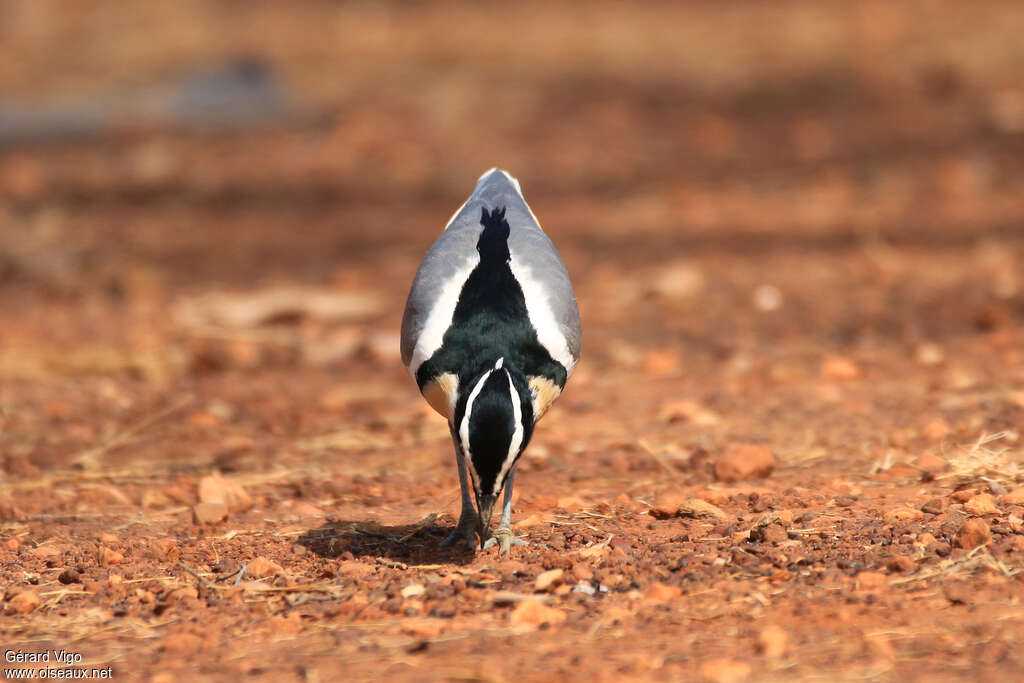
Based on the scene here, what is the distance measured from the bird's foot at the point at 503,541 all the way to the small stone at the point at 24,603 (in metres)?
1.62

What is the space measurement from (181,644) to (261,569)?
26.6 inches

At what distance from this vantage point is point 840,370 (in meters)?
7.73

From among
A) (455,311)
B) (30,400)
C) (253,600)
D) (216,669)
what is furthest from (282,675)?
(30,400)

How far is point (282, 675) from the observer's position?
4020 millimetres

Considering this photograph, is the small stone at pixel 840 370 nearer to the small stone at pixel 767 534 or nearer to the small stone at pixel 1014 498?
the small stone at pixel 1014 498

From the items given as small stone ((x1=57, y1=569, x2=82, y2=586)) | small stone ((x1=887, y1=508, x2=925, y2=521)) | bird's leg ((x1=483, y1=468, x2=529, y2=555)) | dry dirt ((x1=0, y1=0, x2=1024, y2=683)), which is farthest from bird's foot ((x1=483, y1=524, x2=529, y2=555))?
small stone ((x1=57, y1=569, x2=82, y2=586))

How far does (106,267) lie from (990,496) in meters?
8.00

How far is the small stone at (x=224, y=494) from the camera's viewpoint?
5.91m

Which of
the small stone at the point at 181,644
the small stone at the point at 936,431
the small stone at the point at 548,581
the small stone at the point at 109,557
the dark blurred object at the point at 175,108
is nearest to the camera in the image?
the small stone at the point at 181,644

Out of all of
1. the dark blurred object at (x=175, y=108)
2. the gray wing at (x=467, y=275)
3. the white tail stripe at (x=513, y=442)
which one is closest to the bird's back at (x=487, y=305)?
the gray wing at (x=467, y=275)

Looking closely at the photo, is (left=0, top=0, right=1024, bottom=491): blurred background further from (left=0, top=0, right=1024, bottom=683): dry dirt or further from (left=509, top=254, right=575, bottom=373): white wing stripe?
(left=509, top=254, right=575, bottom=373): white wing stripe

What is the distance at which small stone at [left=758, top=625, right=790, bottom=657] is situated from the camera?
159 inches

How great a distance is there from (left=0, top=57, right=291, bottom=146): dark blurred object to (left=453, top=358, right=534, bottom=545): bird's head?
10725 mm

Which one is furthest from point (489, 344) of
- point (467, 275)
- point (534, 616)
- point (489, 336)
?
point (534, 616)
